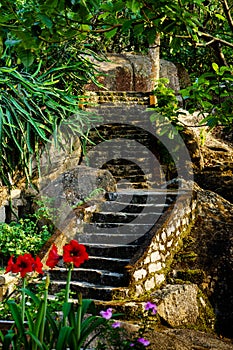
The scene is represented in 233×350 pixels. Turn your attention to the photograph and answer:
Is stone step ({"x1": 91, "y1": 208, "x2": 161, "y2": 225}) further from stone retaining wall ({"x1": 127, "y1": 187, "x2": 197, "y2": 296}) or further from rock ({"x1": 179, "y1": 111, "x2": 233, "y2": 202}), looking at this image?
rock ({"x1": 179, "y1": 111, "x2": 233, "y2": 202})

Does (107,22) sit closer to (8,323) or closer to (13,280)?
(8,323)

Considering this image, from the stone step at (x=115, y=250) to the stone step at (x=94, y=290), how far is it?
635mm

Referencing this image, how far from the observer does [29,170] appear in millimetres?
6816

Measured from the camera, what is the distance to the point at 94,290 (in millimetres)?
6145

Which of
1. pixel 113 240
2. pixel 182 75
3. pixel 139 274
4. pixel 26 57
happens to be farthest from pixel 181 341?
pixel 182 75

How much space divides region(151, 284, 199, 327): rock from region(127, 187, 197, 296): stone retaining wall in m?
0.18

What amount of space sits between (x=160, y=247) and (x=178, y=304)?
91 centimetres

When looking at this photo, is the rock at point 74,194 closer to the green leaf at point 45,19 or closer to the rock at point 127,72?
the green leaf at point 45,19

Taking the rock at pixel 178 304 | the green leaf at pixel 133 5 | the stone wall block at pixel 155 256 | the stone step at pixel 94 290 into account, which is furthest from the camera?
the stone wall block at pixel 155 256

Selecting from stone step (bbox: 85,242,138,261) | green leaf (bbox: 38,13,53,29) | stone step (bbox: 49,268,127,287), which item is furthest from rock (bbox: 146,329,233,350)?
green leaf (bbox: 38,13,53,29)

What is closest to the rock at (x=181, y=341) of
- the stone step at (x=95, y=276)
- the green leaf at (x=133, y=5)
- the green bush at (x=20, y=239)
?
the stone step at (x=95, y=276)

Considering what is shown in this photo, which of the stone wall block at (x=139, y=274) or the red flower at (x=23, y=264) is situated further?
the stone wall block at (x=139, y=274)

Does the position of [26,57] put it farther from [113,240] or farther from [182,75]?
[182,75]

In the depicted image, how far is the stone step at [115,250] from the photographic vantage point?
6965 millimetres
